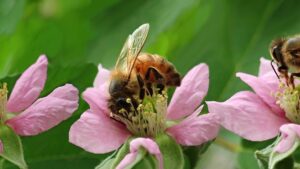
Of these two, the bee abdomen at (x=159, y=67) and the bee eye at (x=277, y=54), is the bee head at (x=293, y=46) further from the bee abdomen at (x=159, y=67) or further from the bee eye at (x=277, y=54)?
the bee abdomen at (x=159, y=67)

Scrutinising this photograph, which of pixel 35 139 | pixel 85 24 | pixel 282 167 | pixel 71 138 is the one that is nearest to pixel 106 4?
pixel 85 24

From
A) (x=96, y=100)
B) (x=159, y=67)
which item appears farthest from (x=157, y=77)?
(x=96, y=100)

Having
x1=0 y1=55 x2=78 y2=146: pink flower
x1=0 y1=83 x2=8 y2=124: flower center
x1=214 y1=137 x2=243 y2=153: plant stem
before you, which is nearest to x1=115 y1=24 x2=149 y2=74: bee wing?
x1=0 y1=55 x2=78 y2=146: pink flower

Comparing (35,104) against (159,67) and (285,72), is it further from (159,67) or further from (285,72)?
(285,72)

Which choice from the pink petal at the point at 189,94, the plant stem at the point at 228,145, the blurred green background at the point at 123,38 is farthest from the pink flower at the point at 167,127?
the plant stem at the point at 228,145

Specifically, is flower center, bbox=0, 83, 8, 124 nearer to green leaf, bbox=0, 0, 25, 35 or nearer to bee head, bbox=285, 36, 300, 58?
green leaf, bbox=0, 0, 25, 35

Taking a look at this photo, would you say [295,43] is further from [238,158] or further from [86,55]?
[86,55]
